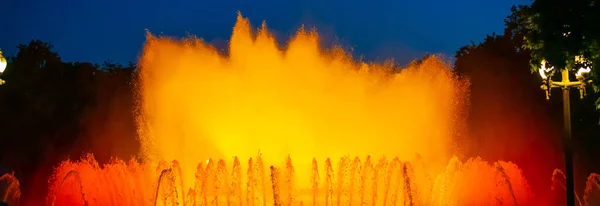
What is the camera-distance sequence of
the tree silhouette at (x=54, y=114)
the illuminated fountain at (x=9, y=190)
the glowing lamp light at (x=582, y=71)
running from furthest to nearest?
1. the tree silhouette at (x=54, y=114)
2. the illuminated fountain at (x=9, y=190)
3. the glowing lamp light at (x=582, y=71)

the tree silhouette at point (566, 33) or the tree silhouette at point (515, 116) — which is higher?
the tree silhouette at point (515, 116)

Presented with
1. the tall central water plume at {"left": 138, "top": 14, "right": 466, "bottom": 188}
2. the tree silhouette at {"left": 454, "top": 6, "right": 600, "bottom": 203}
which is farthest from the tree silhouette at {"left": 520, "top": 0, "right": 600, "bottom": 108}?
the tree silhouette at {"left": 454, "top": 6, "right": 600, "bottom": 203}

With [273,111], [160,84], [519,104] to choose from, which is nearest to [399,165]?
[273,111]

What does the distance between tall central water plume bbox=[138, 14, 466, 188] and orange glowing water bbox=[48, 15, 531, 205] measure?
0.16 ft

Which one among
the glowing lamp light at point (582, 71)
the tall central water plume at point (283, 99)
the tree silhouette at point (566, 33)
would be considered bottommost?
the glowing lamp light at point (582, 71)

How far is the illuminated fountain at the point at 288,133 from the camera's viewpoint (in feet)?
79.9

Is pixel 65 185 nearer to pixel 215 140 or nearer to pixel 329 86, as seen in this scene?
pixel 215 140

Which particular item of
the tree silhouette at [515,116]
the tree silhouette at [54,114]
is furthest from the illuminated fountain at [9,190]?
the tree silhouette at [515,116]

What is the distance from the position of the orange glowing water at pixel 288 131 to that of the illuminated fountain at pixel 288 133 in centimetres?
5

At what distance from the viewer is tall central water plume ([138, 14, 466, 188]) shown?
29.3m

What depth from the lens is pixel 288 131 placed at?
95.7 ft

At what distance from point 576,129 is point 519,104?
3682 mm

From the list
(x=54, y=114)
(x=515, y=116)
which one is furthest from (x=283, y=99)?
(x=54, y=114)

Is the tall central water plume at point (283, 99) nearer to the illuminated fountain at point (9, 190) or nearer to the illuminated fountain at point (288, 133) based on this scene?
the illuminated fountain at point (288, 133)
